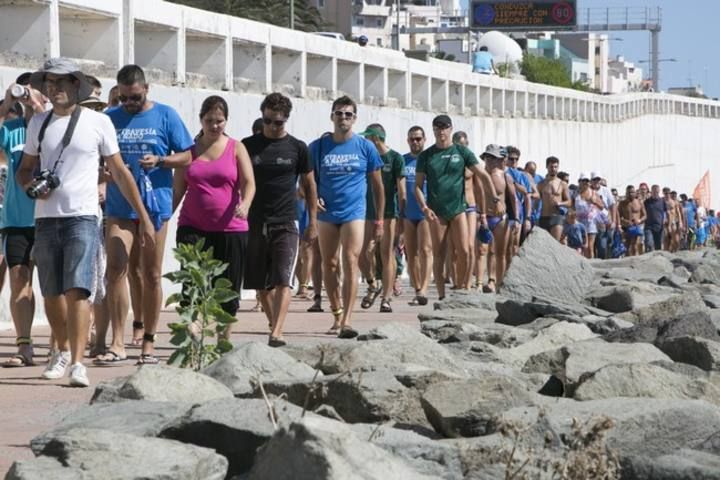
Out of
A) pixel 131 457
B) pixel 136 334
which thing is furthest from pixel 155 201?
pixel 131 457

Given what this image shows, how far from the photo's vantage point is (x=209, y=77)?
71.4ft

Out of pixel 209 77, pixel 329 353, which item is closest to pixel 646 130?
pixel 209 77

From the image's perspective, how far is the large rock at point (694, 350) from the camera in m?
10.9

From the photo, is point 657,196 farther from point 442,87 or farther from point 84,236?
point 84,236

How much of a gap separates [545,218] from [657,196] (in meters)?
12.1

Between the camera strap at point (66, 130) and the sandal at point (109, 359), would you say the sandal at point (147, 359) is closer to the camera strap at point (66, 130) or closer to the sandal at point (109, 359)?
the sandal at point (109, 359)

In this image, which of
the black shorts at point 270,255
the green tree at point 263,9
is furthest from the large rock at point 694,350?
the green tree at point 263,9

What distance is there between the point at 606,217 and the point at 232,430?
80.3 ft

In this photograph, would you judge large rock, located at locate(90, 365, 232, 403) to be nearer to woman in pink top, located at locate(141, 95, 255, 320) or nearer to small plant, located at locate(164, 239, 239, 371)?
small plant, located at locate(164, 239, 239, 371)

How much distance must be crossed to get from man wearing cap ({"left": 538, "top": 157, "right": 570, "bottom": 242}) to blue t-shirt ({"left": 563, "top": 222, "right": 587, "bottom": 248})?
2788 mm

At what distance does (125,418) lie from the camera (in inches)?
298

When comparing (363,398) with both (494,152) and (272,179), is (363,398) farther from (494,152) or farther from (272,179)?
(494,152)

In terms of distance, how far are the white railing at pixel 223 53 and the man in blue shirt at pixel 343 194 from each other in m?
3.03

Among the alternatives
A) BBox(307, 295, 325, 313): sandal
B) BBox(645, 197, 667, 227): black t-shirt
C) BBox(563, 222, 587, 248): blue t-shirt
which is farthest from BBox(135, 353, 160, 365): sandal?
BBox(645, 197, 667, 227): black t-shirt
